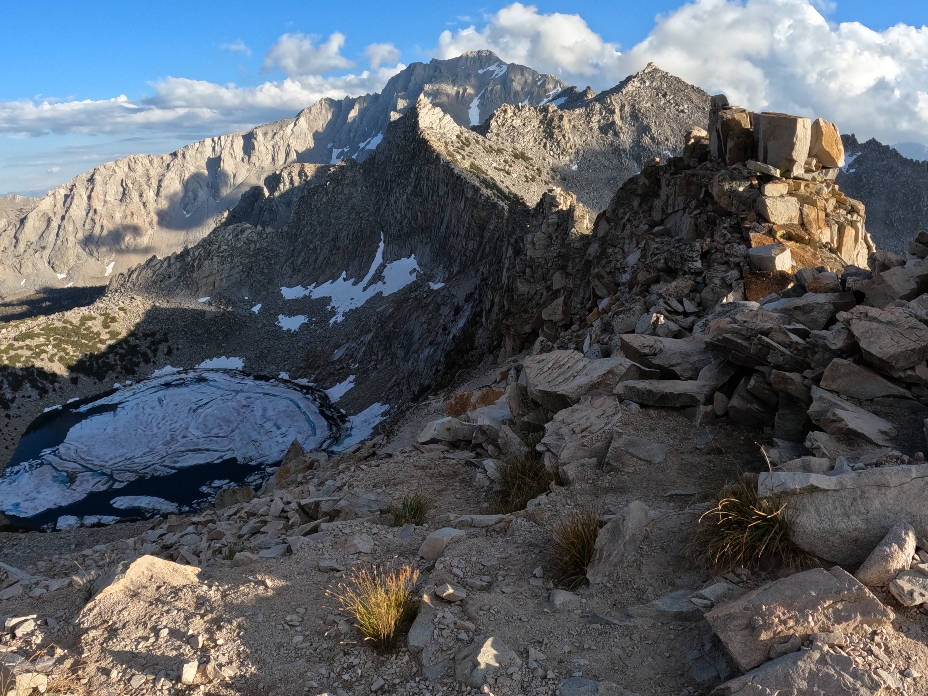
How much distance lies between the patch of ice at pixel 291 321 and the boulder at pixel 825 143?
80.8m

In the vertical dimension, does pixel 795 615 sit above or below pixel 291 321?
above

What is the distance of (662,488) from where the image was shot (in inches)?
355

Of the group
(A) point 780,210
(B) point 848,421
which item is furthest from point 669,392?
(A) point 780,210

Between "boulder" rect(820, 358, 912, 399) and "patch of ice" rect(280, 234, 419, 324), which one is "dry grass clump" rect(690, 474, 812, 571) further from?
"patch of ice" rect(280, 234, 419, 324)

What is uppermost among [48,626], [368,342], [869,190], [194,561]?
[869,190]

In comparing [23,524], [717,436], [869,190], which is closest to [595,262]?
[717,436]

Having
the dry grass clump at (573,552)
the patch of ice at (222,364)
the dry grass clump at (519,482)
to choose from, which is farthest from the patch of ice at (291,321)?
the dry grass clump at (573,552)

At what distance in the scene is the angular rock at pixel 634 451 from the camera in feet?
31.6

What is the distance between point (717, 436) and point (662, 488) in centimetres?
152

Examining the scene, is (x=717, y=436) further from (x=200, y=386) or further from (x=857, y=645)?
(x=200, y=386)

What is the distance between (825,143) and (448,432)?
52.2ft

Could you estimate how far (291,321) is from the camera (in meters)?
94.6

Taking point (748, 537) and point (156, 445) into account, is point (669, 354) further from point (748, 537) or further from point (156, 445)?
point (156, 445)

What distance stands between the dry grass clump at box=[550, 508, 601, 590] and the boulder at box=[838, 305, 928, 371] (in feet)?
16.1
